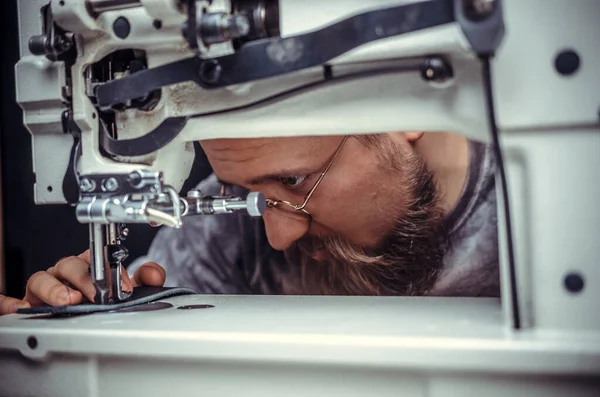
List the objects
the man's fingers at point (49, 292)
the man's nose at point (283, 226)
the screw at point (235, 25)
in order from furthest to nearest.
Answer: the man's nose at point (283, 226) < the man's fingers at point (49, 292) < the screw at point (235, 25)

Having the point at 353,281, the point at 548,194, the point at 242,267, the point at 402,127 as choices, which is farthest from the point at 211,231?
the point at 548,194

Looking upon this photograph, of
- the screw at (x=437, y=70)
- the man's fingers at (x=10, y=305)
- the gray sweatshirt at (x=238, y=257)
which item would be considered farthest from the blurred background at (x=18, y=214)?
the screw at (x=437, y=70)

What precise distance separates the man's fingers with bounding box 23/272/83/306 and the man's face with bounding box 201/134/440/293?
0.45 m

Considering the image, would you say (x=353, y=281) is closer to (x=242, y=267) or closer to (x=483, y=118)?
(x=242, y=267)

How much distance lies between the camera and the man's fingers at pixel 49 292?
1183 millimetres

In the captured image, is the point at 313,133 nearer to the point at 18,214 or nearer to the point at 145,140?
the point at 145,140

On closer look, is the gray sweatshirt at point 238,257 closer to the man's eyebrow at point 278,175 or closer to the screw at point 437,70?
the man's eyebrow at point 278,175

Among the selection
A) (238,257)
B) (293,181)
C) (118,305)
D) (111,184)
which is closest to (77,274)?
(118,305)

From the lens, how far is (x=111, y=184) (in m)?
1.08

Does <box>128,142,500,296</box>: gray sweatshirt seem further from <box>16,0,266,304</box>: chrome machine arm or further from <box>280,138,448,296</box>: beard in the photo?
<box>16,0,266,304</box>: chrome machine arm

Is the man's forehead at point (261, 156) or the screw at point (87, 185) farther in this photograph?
the man's forehead at point (261, 156)

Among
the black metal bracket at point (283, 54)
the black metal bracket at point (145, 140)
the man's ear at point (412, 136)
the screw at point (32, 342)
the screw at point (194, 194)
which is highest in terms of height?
the black metal bracket at point (283, 54)

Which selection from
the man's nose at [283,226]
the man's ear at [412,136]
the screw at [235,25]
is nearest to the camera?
the screw at [235,25]

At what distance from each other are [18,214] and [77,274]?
966mm
